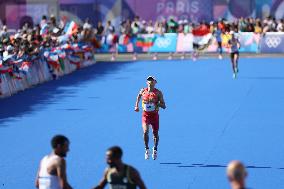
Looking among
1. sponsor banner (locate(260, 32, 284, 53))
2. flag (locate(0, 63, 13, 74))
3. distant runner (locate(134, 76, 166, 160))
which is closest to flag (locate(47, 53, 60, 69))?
flag (locate(0, 63, 13, 74))

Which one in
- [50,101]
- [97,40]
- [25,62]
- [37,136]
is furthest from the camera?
[97,40]

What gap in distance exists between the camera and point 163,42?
43719 mm

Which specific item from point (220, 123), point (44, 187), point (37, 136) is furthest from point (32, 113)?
point (44, 187)

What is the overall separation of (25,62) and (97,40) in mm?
14974

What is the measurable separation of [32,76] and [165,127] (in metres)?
11.6

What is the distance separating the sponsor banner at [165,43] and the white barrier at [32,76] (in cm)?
852

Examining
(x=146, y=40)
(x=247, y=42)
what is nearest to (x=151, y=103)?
(x=247, y=42)

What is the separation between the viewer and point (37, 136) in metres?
18.4

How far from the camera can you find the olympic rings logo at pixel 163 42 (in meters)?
43.6

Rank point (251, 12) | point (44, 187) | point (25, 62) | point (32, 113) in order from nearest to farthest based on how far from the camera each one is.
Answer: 1. point (44, 187)
2. point (32, 113)
3. point (25, 62)
4. point (251, 12)

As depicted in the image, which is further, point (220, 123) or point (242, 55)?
point (242, 55)

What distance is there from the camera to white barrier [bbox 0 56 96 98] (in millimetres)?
26297

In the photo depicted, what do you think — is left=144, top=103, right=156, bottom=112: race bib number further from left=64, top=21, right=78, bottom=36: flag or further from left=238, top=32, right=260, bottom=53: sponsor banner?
left=238, top=32, right=260, bottom=53: sponsor banner

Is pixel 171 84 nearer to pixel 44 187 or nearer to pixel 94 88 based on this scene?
pixel 94 88
